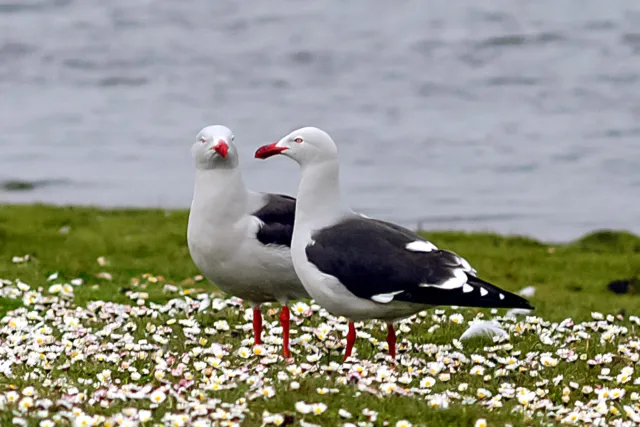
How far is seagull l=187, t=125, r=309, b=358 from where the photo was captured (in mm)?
10859

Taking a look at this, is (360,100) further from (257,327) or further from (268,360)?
(268,360)

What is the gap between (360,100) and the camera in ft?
129

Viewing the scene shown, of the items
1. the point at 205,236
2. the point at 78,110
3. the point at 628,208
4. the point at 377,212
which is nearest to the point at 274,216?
the point at 205,236

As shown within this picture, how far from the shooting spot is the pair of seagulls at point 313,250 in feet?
32.4

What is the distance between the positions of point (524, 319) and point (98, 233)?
9423 mm

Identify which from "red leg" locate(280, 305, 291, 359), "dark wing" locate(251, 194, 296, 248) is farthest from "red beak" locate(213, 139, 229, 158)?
"red leg" locate(280, 305, 291, 359)

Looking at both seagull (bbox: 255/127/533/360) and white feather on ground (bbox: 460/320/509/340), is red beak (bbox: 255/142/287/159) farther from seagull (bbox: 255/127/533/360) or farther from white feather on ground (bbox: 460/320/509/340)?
white feather on ground (bbox: 460/320/509/340)

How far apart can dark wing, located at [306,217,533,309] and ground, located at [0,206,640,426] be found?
2.30 feet

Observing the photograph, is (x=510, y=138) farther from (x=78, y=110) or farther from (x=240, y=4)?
(x=240, y=4)

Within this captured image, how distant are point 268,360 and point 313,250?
1036 mm

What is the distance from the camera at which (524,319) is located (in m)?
13.6

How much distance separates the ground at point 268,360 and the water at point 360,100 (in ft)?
36.9

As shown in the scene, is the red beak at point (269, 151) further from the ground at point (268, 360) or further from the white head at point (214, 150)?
the ground at point (268, 360)

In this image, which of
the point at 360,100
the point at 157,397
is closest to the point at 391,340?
the point at 157,397
